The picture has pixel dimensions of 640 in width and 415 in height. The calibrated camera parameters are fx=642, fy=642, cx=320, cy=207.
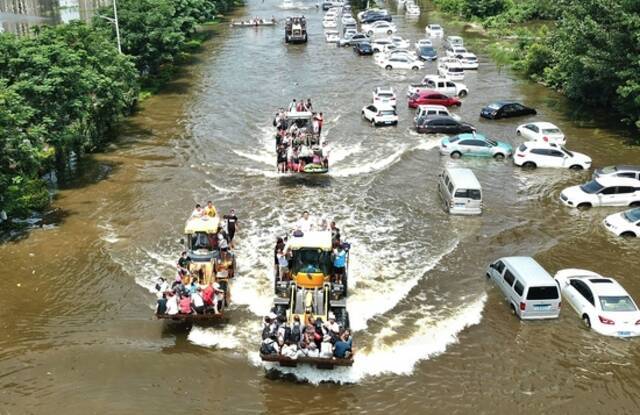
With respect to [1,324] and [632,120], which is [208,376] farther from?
[632,120]

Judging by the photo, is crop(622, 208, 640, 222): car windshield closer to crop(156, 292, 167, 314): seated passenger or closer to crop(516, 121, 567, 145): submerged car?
crop(516, 121, 567, 145): submerged car

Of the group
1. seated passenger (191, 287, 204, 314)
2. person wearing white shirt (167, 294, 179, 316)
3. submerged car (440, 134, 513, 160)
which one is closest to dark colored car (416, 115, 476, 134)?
submerged car (440, 134, 513, 160)

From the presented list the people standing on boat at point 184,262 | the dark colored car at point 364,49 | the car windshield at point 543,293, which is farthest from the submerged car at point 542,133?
the dark colored car at point 364,49

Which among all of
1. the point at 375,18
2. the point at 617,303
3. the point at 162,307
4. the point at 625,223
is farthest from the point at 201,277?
the point at 375,18

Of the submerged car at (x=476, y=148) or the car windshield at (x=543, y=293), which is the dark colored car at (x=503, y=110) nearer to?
the submerged car at (x=476, y=148)

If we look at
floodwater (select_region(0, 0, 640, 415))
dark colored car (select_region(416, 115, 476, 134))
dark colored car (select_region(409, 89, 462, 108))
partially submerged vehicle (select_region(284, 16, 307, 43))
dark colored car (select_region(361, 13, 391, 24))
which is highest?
dark colored car (select_region(361, 13, 391, 24))

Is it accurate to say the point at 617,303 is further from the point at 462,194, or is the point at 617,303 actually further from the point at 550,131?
the point at 550,131
